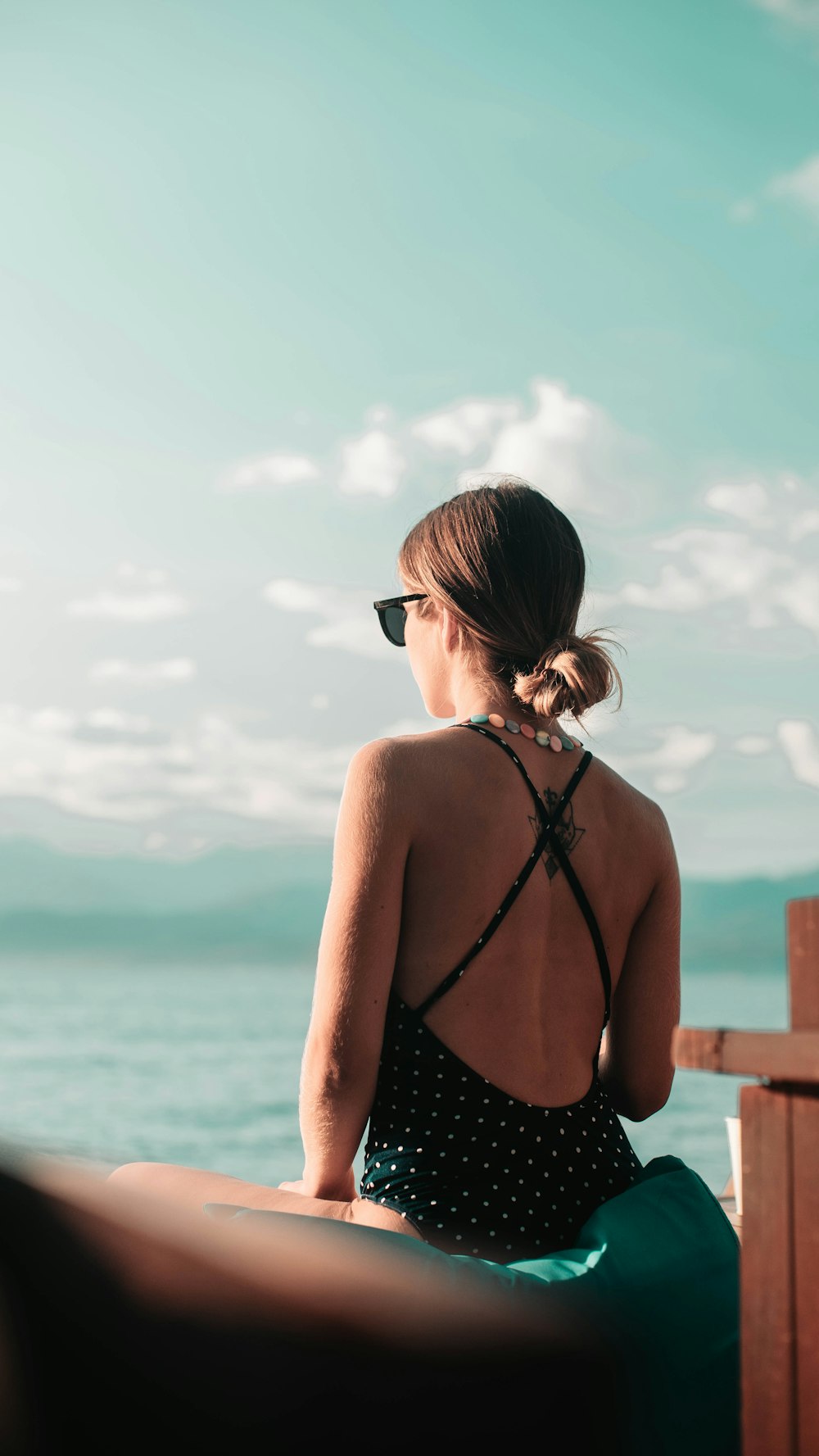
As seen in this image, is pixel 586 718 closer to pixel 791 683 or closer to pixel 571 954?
pixel 571 954

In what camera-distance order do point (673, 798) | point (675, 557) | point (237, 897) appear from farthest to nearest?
point (237, 897) < point (673, 798) < point (675, 557)

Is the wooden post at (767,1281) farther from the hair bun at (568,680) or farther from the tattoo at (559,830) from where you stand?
the hair bun at (568,680)

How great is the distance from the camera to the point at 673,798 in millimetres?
45719

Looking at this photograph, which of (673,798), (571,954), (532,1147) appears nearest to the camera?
(532,1147)

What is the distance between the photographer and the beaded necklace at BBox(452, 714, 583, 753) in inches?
68.2

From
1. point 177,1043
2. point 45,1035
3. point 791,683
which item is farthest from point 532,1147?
point 791,683

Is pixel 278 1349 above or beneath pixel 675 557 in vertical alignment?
beneath

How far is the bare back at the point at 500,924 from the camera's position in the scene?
159cm

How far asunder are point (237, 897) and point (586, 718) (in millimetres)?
63940

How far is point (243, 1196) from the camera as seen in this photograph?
1.38m

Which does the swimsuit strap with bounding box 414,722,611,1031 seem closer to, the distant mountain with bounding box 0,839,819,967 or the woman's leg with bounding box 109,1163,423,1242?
the woman's leg with bounding box 109,1163,423,1242

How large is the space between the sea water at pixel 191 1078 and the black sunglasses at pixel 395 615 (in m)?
0.93

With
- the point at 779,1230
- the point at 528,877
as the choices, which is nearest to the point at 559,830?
the point at 528,877

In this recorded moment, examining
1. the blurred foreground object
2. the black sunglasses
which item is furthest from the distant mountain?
the blurred foreground object
